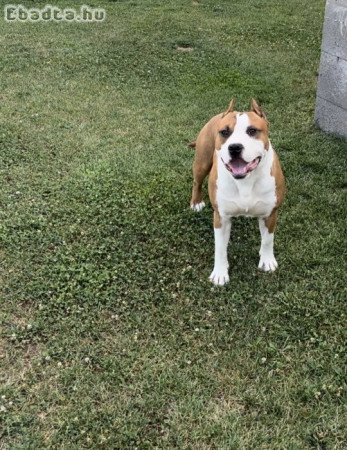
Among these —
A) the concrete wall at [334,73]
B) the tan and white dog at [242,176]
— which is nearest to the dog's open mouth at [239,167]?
the tan and white dog at [242,176]

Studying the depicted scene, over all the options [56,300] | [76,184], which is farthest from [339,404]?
[76,184]

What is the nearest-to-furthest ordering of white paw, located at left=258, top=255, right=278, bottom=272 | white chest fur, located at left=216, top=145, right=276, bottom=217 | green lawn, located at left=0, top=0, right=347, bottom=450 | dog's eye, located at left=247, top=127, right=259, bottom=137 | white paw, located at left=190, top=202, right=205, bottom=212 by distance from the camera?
green lawn, located at left=0, top=0, right=347, bottom=450 → dog's eye, located at left=247, top=127, right=259, bottom=137 → white chest fur, located at left=216, top=145, right=276, bottom=217 → white paw, located at left=258, top=255, right=278, bottom=272 → white paw, located at left=190, top=202, right=205, bottom=212

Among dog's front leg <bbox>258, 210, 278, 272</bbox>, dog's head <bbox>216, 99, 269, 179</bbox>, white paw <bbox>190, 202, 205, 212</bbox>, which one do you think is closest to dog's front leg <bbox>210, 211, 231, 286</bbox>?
dog's front leg <bbox>258, 210, 278, 272</bbox>

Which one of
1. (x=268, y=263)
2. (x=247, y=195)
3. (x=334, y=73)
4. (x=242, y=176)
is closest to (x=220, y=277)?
(x=268, y=263)

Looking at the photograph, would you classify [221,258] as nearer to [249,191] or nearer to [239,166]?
[249,191]

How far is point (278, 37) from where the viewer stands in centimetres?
1018

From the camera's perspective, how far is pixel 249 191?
153 inches

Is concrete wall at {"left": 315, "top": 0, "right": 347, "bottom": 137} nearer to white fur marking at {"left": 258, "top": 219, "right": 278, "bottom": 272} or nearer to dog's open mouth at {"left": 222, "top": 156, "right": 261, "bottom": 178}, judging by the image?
white fur marking at {"left": 258, "top": 219, "right": 278, "bottom": 272}

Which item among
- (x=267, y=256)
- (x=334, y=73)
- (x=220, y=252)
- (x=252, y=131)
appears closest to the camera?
(x=252, y=131)

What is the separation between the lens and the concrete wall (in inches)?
241

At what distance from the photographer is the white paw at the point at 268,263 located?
14.5 ft

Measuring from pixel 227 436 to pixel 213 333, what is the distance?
0.83 m

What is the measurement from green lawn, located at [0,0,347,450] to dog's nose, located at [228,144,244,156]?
117 centimetres

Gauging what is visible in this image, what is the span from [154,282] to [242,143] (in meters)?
1.39
